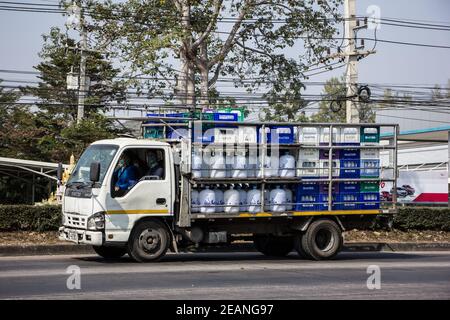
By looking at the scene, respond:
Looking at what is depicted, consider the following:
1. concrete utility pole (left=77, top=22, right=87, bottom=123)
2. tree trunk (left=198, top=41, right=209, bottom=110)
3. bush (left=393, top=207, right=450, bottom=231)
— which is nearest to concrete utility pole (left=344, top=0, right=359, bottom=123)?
tree trunk (left=198, top=41, right=209, bottom=110)

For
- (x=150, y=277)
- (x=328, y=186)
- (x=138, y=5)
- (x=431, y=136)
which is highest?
(x=138, y=5)

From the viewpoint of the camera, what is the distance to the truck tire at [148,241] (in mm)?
13734

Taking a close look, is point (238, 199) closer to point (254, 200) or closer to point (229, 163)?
point (254, 200)

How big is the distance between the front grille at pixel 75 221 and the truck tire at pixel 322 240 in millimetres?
4722

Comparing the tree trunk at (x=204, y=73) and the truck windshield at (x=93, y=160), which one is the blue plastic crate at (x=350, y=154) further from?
the tree trunk at (x=204, y=73)

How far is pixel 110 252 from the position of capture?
14766 mm

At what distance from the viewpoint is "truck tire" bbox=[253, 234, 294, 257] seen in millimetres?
16422

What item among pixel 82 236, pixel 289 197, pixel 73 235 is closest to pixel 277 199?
pixel 289 197

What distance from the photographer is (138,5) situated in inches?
1048

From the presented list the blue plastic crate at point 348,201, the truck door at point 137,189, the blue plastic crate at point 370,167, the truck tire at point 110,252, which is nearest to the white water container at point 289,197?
the blue plastic crate at point 348,201

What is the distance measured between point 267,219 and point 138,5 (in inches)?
562
